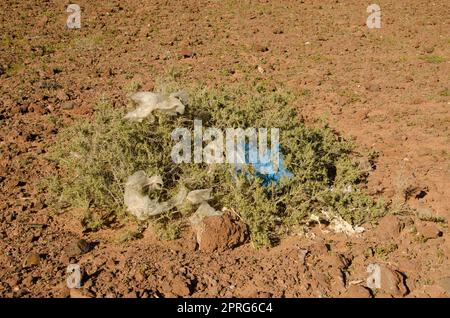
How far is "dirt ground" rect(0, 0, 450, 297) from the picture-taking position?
3.28 m

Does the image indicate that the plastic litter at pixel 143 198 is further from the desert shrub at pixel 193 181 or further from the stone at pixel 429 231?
the stone at pixel 429 231

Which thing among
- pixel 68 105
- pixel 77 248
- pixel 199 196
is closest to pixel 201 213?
pixel 199 196

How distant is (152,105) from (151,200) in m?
0.81

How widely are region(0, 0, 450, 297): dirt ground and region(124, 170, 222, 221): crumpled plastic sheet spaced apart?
235 mm

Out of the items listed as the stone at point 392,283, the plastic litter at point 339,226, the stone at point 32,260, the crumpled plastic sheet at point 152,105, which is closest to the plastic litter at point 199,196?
the crumpled plastic sheet at point 152,105

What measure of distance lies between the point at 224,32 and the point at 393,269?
6136 mm

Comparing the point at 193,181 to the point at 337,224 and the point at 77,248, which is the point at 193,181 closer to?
the point at 77,248

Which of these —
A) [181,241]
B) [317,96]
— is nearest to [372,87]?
[317,96]

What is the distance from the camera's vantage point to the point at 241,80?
6621 millimetres

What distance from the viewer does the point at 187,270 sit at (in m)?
3.29

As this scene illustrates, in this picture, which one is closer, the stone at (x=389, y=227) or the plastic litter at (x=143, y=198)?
the plastic litter at (x=143, y=198)

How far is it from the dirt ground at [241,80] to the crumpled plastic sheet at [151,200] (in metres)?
0.23

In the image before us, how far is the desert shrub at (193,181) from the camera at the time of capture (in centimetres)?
372
